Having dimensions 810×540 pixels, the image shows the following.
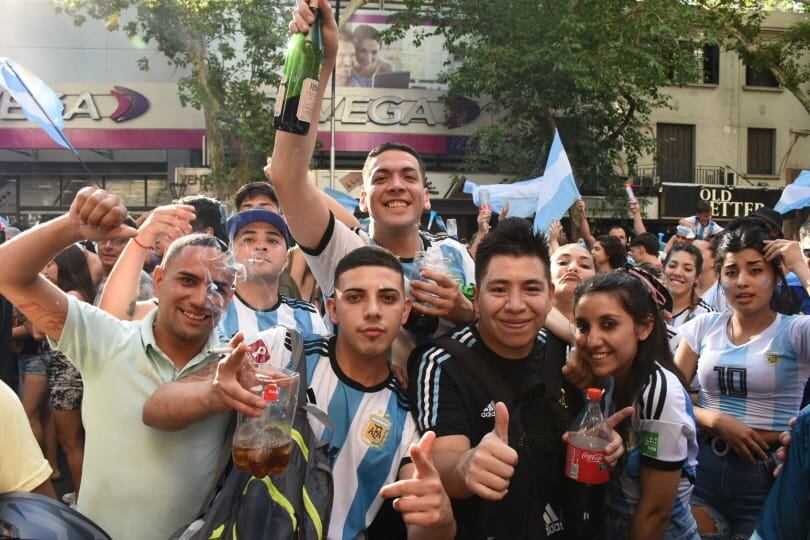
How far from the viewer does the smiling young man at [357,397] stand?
2.14 m

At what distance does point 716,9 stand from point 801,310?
19.0 metres

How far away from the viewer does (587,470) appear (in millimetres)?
2244

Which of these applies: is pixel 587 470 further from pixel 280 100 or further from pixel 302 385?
pixel 280 100

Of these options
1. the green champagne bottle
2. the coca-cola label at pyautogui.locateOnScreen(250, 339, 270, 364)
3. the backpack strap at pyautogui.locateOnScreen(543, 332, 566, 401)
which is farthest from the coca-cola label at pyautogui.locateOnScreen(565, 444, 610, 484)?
the green champagne bottle

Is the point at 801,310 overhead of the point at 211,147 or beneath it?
beneath

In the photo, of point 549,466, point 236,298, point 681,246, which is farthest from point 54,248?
point 681,246

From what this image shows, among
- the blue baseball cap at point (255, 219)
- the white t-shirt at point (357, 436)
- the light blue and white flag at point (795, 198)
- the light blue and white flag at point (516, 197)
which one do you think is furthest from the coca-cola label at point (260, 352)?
the light blue and white flag at point (516, 197)

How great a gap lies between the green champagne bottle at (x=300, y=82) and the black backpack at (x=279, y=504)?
1.10 m

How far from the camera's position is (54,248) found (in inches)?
84.0

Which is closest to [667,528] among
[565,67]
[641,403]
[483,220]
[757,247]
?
[641,403]

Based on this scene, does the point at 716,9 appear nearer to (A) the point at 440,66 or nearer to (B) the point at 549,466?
(A) the point at 440,66

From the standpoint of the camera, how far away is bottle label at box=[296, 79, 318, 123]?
8.29 feet

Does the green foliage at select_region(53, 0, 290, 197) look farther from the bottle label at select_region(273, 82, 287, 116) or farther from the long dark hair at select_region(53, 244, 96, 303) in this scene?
the bottle label at select_region(273, 82, 287, 116)

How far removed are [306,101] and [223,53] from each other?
16.1 meters
